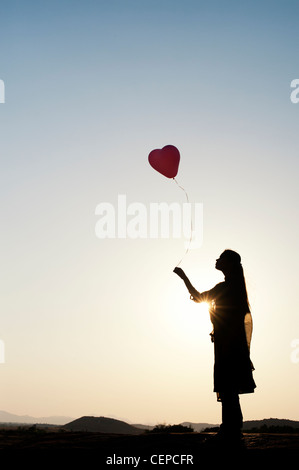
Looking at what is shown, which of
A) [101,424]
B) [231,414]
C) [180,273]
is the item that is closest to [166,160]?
[180,273]

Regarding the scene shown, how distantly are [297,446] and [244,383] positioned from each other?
3.61 ft

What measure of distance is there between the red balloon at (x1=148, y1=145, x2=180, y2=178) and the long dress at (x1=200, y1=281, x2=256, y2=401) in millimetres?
3567

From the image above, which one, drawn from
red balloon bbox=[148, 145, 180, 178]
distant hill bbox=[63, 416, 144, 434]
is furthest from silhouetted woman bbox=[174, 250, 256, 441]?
distant hill bbox=[63, 416, 144, 434]

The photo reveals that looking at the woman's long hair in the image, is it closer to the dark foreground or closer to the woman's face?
the woman's face

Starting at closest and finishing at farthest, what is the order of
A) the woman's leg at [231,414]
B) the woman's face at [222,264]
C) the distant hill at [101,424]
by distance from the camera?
the woman's leg at [231,414] → the woman's face at [222,264] → the distant hill at [101,424]

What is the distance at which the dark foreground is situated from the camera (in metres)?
6.33

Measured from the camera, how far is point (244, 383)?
7.66 meters
